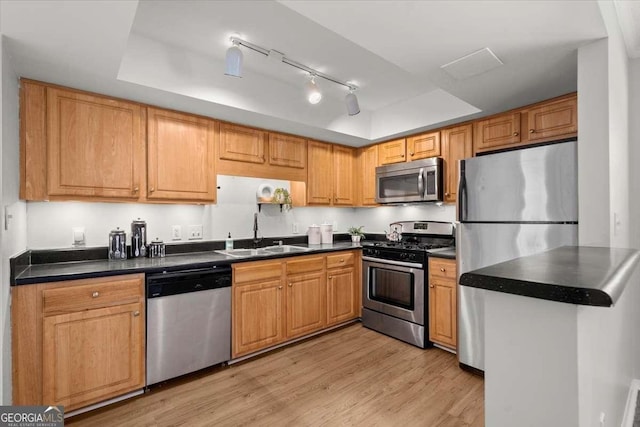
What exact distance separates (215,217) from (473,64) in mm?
2614

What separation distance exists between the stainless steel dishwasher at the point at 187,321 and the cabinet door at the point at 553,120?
9.51ft

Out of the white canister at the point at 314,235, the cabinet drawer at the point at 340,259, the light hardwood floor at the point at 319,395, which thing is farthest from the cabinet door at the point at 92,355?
the white canister at the point at 314,235

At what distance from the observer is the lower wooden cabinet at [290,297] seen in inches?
106

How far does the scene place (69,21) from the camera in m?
1.50

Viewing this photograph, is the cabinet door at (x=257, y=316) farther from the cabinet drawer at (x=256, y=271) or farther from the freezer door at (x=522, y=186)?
the freezer door at (x=522, y=186)

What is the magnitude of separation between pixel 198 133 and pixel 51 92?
1.02 meters

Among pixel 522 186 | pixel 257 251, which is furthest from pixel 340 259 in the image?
pixel 522 186

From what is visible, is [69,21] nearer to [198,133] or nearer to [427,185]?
[198,133]

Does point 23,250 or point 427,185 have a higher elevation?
point 427,185

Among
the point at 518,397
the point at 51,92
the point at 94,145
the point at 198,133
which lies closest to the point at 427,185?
the point at 198,133

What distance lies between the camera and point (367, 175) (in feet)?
13.4

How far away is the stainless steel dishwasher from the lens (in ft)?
7.32

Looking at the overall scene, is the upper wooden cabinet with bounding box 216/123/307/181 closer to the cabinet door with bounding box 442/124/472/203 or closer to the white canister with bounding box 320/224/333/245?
the white canister with bounding box 320/224/333/245

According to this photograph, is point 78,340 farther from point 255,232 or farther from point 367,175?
point 367,175
